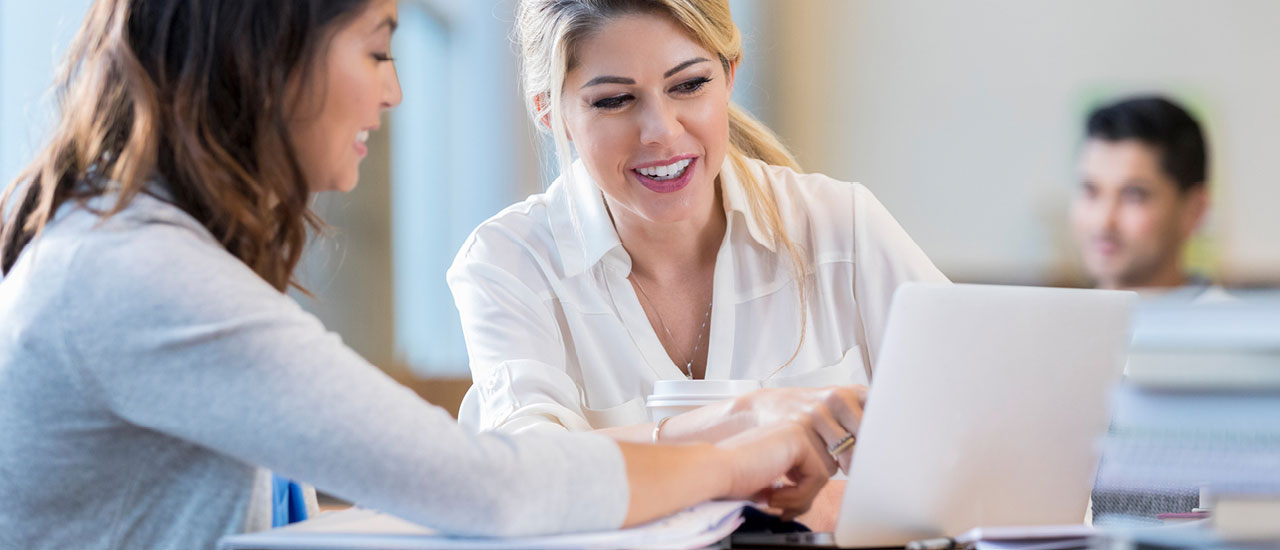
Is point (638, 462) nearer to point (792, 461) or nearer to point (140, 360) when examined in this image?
point (792, 461)

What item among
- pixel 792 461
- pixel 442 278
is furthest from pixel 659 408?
pixel 442 278

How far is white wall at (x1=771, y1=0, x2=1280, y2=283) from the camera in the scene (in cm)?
407

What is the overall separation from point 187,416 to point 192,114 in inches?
8.9

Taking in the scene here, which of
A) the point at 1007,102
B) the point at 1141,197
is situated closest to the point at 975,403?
the point at 1141,197

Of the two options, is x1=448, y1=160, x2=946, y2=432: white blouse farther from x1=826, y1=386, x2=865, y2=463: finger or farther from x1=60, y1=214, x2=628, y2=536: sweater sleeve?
x1=60, y1=214, x2=628, y2=536: sweater sleeve

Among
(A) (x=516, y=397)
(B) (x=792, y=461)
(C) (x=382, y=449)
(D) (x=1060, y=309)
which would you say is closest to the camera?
(C) (x=382, y=449)

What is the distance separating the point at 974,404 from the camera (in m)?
0.88

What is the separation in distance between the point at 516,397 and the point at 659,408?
1.02 ft

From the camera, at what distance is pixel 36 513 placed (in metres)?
0.85

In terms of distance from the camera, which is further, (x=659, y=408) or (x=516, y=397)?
(x=516, y=397)

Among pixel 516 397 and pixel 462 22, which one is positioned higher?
pixel 462 22

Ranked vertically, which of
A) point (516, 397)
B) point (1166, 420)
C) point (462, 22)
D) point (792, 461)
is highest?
point (462, 22)

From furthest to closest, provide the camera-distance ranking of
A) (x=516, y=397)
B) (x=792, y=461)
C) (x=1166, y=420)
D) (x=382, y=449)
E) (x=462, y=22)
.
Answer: (x=462, y=22) < (x=516, y=397) < (x=792, y=461) < (x=382, y=449) < (x=1166, y=420)

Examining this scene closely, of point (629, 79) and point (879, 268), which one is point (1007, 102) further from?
point (629, 79)
